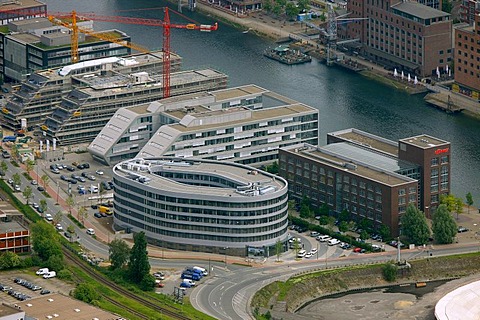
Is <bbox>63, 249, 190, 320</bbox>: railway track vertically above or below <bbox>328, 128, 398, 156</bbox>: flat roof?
below

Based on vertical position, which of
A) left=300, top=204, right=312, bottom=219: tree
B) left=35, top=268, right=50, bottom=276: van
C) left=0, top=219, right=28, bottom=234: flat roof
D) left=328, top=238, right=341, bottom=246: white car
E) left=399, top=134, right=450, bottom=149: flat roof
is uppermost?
left=399, top=134, right=450, bottom=149: flat roof

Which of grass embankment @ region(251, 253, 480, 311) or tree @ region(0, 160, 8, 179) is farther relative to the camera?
tree @ region(0, 160, 8, 179)

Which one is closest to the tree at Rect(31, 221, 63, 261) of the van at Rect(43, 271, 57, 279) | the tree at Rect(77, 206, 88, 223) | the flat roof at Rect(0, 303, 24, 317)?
the van at Rect(43, 271, 57, 279)

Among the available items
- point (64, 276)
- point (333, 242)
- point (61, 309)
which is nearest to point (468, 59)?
point (333, 242)

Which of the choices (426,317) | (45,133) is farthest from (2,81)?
(426,317)

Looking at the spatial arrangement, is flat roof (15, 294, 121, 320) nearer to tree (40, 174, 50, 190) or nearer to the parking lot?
the parking lot

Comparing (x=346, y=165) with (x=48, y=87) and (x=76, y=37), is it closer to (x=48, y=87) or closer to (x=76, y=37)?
Result: (x=48, y=87)
